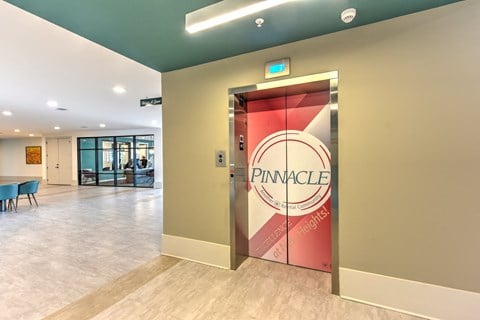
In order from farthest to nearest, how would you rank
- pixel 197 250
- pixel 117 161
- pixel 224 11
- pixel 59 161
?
pixel 59 161 < pixel 117 161 < pixel 197 250 < pixel 224 11

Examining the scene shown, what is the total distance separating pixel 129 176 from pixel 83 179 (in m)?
2.75

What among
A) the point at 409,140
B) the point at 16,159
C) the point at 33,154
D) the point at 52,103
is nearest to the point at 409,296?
the point at 409,140

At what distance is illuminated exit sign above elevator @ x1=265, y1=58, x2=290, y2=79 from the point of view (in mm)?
2439

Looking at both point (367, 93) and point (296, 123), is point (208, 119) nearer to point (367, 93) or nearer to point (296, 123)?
point (296, 123)

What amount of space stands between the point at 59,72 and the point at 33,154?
45.6 ft

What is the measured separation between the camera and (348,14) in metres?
1.88

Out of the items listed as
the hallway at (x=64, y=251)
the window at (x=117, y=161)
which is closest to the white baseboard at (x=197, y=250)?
the hallway at (x=64, y=251)

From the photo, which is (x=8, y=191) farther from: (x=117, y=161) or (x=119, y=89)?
(x=117, y=161)

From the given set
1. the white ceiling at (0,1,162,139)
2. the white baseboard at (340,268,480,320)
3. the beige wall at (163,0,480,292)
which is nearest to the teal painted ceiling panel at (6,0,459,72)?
the beige wall at (163,0,480,292)

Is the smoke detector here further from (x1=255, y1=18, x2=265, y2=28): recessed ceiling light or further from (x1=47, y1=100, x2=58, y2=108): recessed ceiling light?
(x1=47, y1=100, x2=58, y2=108): recessed ceiling light

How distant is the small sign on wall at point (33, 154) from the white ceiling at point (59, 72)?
8787mm

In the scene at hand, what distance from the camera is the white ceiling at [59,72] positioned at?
2477mm

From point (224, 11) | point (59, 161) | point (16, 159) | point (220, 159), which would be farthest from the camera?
point (16, 159)

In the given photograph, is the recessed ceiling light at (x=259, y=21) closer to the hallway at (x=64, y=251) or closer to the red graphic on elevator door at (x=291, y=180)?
the red graphic on elevator door at (x=291, y=180)
